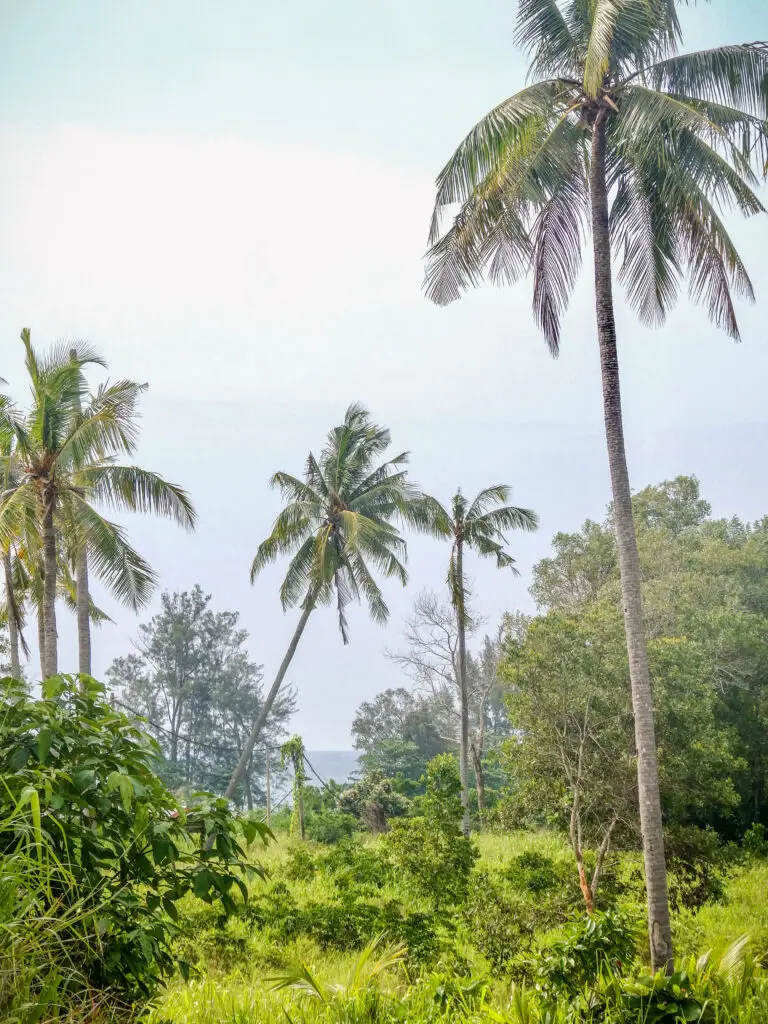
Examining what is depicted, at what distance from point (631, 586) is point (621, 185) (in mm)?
3926

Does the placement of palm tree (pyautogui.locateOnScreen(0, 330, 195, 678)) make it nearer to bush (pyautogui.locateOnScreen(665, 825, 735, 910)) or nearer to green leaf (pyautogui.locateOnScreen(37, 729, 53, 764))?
bush (pyautogui.locateOnScreen(665, 825, 735, 910))

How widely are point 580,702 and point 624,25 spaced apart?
671 cm

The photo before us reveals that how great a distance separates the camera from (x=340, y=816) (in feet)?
52.6

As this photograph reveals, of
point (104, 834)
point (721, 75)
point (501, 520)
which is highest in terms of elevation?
point (721, 75)

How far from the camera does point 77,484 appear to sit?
10.8 metres

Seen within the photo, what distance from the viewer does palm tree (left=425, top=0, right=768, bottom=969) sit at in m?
6.55

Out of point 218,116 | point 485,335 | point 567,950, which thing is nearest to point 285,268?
point 485,335

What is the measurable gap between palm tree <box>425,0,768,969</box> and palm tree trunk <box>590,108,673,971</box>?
0.5 inches

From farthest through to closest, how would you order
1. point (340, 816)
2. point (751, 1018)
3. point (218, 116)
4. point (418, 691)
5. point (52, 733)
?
point (418, 691) < point (218, 116) < point (340, 816) < point (751, 1018) < point (52, 733)

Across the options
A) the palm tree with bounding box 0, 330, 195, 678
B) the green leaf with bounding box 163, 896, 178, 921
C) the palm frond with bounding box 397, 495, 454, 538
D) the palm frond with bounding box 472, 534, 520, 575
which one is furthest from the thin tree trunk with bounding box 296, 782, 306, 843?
the green leaf with bounding box 163, 896, 178, 921

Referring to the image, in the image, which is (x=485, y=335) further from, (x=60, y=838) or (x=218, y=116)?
(x=60, y=838)

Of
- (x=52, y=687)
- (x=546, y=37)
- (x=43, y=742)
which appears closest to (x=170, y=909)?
(x=43, y=742)

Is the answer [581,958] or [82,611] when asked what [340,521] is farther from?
[581,958]

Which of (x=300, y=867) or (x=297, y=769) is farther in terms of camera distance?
(x=297, y=769)
